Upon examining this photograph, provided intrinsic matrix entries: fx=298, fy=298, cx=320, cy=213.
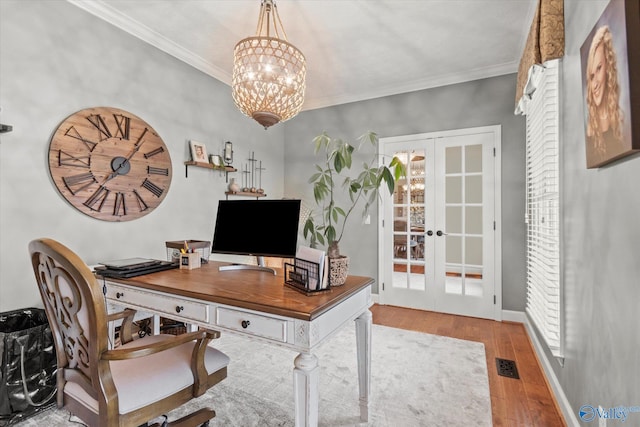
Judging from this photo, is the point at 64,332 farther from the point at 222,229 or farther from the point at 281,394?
the point at 281,394

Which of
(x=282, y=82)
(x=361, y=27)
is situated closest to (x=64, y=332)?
(x=282, y=82)

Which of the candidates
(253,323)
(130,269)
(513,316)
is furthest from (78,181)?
(513,316)

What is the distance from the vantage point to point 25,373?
67.1 inches

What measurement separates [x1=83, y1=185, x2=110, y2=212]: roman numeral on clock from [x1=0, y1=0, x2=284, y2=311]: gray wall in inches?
3.7

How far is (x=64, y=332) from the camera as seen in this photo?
1.17m

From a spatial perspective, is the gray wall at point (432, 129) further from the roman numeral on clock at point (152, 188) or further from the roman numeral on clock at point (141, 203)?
the roman numeral on clock at point (141, 203)

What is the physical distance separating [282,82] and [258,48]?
0.25 metres

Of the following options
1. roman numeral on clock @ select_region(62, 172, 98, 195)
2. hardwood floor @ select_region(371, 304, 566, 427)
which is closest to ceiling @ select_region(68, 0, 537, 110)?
roman numeral on clock @ select_region(62, 172, 98, 195)

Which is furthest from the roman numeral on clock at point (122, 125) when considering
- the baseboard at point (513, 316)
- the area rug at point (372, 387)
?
the baseboard at point (513, 316)

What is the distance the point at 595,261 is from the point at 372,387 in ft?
4.94

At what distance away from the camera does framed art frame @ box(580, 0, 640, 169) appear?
930 millimetres

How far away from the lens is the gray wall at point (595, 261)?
1.07 meters

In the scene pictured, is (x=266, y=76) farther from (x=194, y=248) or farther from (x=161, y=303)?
(x=161, y=303)

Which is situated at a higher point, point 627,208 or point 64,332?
point 627,208
